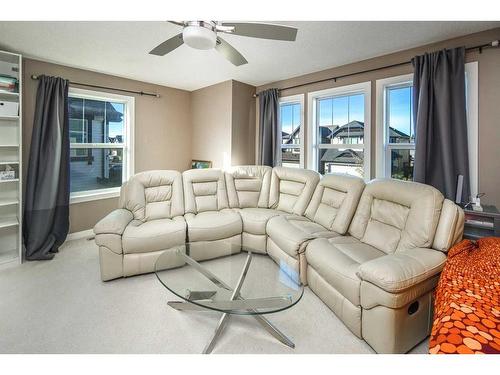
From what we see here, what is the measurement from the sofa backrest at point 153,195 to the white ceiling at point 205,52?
146 cm

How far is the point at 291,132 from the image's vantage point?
4.20 meters

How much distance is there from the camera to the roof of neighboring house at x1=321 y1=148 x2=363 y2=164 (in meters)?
3.49

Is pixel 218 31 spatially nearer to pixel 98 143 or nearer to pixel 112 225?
pixel 112 225

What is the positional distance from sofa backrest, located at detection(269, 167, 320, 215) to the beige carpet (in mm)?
1233

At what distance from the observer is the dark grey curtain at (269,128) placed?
4047mm

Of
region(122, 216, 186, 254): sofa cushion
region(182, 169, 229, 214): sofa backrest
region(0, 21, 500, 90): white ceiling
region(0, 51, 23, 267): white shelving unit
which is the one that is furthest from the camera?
region(182, 169, 229, 214): sofa backrest

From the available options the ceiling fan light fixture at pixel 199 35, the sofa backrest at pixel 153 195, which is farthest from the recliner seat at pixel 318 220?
the ceiling fan light fixture at pixel 199 35

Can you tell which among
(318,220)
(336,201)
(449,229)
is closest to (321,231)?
(318,220)

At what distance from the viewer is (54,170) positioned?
3215 millimetres

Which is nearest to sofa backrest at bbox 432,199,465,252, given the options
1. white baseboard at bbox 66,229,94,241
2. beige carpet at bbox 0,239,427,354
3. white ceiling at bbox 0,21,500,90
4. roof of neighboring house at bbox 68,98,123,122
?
beige carpet at bbox 0,239,427,354

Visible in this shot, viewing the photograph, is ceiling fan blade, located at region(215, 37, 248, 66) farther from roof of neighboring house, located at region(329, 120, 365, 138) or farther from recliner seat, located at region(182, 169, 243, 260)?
roof of neighboring house, located at region(329, 120, 365, 138)

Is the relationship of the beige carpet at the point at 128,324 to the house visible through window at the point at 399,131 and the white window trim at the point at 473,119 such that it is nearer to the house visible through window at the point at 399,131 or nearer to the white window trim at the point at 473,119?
the white window trim at the point at 473,119

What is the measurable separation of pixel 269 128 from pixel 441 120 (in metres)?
2.28
